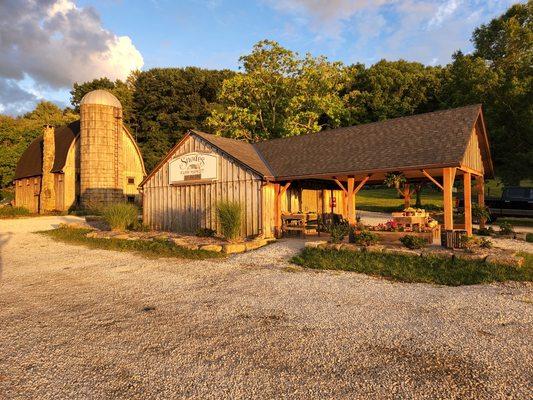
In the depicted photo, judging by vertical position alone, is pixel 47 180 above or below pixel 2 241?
above

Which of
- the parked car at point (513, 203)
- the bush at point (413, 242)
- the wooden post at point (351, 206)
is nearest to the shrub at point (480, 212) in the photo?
the bush at point (413, 242)

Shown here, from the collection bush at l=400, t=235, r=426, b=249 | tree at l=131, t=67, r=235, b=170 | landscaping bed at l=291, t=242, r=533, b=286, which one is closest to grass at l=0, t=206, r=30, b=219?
tree at l=131, t=67, r=235, b=170

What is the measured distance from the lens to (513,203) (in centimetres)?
2125

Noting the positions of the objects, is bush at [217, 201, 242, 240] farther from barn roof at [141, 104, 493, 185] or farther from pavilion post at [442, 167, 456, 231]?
pavilion post at [442, 167, 456, 231]

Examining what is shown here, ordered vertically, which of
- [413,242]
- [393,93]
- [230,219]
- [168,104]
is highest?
[168,104]

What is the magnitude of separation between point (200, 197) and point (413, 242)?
9.65m

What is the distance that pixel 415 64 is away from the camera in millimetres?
48531

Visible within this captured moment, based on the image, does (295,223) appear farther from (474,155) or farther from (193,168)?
(474,155)

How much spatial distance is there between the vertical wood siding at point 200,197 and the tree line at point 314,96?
558 inches

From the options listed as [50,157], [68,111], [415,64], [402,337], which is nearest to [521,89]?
[402,337]

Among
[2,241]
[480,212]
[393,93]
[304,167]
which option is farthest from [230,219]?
[393,93]

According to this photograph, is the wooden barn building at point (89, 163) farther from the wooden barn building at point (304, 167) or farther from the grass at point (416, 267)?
the grass at point (416, 267)

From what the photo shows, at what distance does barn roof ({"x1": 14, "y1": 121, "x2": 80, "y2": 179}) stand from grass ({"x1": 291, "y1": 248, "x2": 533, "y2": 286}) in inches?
1109

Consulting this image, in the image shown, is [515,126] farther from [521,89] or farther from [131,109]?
[131,109]
